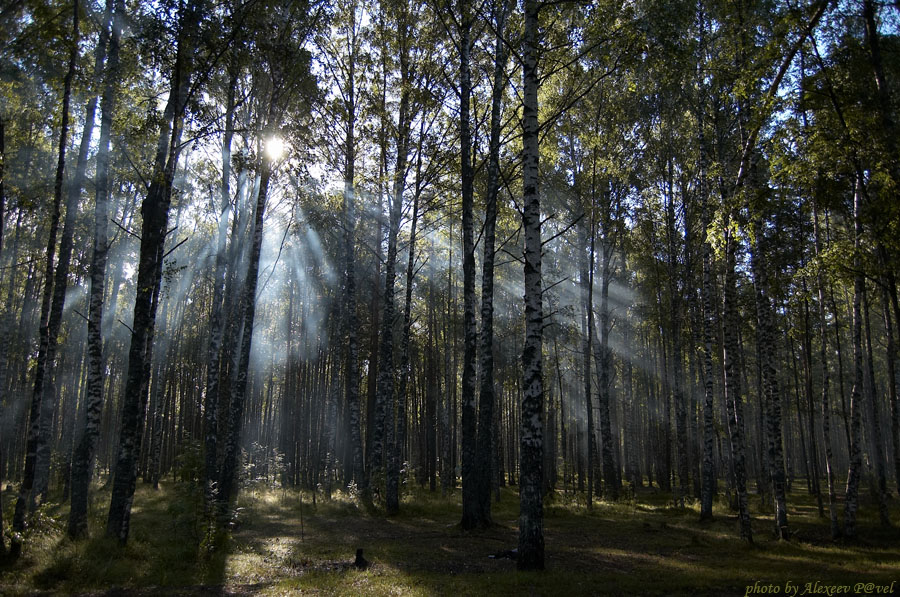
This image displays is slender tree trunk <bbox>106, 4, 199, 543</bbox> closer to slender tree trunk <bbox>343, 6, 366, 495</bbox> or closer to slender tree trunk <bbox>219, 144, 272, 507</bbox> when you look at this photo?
slender tree trunk <bbox>219, 144, 272, 507</bbox>

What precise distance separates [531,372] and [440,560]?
456 cm

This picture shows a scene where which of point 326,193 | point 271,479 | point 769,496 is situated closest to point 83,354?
point 271,479

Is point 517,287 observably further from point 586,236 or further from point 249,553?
point 249,553

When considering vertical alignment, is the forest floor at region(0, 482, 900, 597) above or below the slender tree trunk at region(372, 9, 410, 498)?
below

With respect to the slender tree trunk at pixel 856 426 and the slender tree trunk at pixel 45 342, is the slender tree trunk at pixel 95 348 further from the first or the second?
the slender tree trunk at pixel 856 426

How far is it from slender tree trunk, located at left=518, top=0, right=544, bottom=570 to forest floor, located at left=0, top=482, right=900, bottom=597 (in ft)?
2.29

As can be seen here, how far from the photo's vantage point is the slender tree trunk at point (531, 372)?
874 centimetres

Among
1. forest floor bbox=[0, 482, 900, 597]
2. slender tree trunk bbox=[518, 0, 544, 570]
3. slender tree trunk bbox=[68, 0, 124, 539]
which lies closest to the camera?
forest floor bbox=[0, 482, 900, 597]

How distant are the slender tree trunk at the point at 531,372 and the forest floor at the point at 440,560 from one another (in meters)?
0.70

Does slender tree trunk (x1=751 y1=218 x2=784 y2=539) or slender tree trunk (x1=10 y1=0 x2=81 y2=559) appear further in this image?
slender tree trunk (x1=751 y1=218 x2=784 y2=539)

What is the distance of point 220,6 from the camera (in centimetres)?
1154

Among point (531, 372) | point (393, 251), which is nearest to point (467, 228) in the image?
point (393, 251)

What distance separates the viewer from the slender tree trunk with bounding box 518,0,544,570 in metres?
8.74

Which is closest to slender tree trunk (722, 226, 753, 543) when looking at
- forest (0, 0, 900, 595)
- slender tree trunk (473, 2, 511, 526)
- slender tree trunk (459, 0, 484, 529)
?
forest (0, 0, 900, 595)
